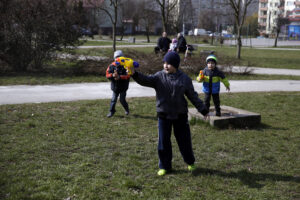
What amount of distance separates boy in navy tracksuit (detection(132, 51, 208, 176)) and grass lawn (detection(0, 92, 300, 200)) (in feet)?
1.08

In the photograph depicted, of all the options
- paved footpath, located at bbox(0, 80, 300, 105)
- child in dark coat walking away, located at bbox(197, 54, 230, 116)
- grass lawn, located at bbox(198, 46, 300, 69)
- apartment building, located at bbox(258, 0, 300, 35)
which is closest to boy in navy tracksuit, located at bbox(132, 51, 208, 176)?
child in dark coat walking away, located at bbox(197, 54, 230, 116)

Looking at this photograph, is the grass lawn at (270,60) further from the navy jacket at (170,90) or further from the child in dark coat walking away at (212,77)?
the navy jacket at (170,90)

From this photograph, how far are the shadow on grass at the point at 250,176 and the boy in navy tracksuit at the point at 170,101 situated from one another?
33 centimetres

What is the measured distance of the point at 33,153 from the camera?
525cm

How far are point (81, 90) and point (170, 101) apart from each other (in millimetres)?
6685

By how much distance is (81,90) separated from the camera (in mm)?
10617

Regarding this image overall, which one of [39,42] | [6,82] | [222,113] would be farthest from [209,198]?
[39,42]

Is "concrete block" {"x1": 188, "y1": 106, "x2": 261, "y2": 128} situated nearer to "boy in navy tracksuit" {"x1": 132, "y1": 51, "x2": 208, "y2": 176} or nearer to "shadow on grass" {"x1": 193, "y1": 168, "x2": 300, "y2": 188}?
"shadow on grass" {"x1": 193, "y1": 168, "x2": 300, "y2": 188}

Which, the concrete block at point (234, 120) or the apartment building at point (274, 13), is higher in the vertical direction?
the apartment building at point (274, 13)

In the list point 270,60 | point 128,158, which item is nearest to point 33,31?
point 128,158

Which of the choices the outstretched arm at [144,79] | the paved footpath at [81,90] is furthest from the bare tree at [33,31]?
the outstretched arm at [144,79]

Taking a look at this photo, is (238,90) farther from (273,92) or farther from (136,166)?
(136,166)

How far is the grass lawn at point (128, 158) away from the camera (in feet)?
13.4

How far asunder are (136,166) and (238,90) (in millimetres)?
7209
